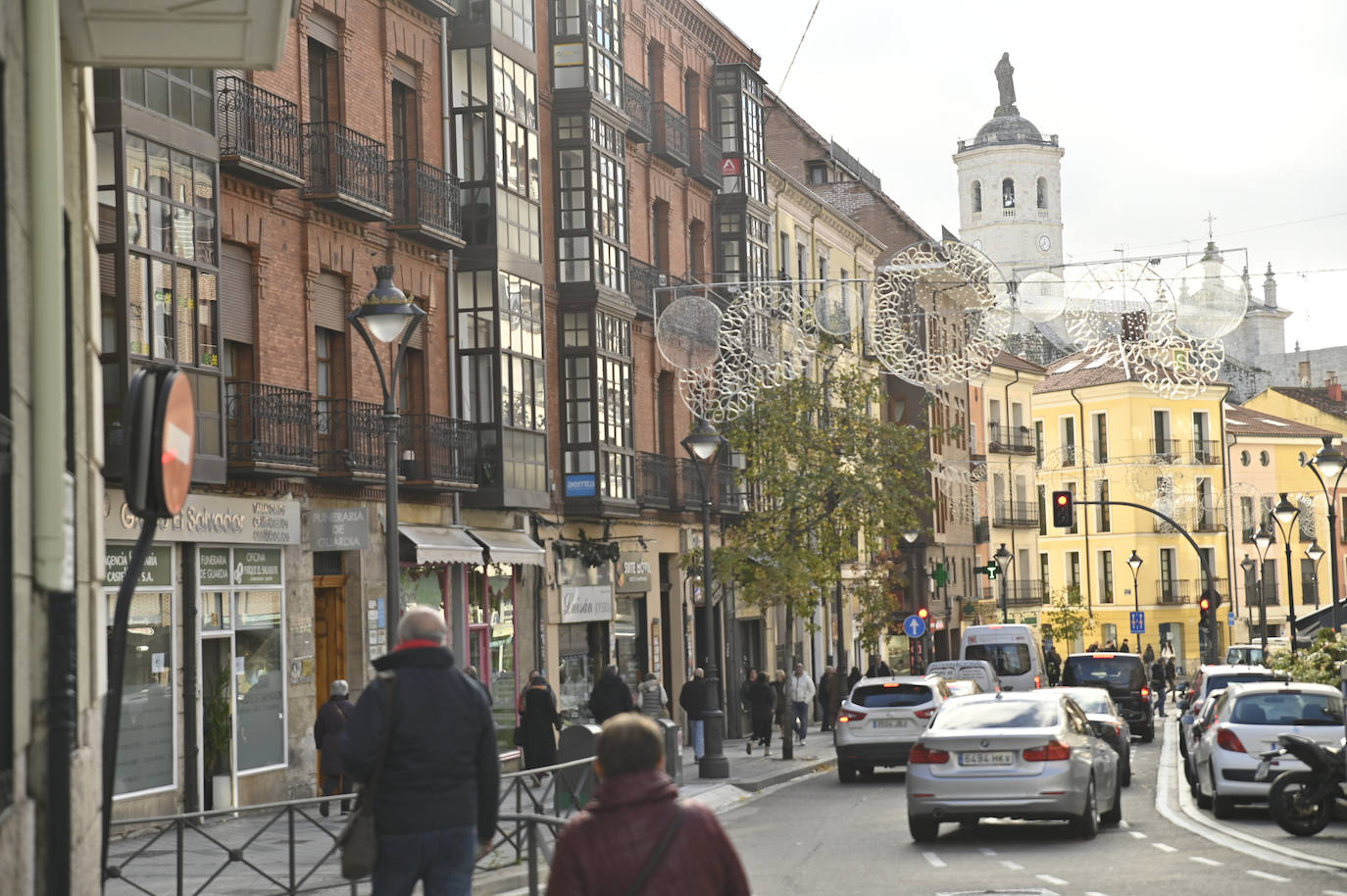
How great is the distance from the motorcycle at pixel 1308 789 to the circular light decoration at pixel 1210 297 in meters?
7.66

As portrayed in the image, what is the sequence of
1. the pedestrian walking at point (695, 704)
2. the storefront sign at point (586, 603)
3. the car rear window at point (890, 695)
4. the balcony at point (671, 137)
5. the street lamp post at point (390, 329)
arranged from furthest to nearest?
the balcony at point (671, 137) → the storefront sign at point (586, 603) → the pedestrian walking at point (695, 704) → the car rear window at point (890, 695) → the street lamp post at point (390, 329)

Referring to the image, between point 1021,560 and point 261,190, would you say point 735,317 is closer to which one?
point 261,190

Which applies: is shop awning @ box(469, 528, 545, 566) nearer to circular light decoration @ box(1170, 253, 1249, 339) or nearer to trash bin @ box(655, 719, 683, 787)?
trash bin @ box(655, 719, 683, 787)

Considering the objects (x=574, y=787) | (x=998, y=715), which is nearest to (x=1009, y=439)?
(x=998, y=715)

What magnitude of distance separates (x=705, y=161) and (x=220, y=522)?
24.4m

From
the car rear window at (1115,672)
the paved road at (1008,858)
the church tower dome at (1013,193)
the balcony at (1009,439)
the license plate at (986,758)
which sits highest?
the church tower dome at (1013,193)

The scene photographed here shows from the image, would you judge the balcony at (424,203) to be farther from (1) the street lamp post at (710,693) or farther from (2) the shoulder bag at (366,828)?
(2) the shoulder bag at (366,828)

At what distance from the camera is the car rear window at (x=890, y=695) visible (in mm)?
30641

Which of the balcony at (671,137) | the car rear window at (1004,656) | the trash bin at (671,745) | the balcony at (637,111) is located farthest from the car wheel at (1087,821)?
the car rear window at (1004,656)

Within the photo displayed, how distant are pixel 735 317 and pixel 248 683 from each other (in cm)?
1357

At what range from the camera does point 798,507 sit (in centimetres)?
3941

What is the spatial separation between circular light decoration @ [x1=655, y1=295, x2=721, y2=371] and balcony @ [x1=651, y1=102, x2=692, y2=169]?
8621 millimetres

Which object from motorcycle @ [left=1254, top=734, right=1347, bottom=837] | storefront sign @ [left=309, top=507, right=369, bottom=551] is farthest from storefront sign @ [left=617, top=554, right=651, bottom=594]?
motorcycle @ [left=1254, top=734, right=1347, bottom=837]

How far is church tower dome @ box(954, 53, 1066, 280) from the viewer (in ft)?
449
